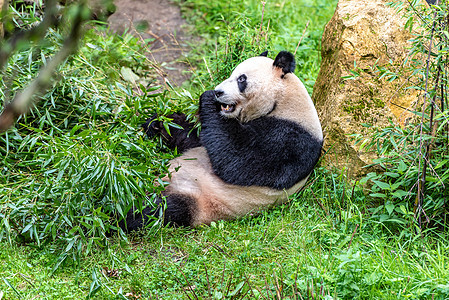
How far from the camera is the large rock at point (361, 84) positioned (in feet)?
14.7

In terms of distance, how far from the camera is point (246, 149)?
4.41 meters

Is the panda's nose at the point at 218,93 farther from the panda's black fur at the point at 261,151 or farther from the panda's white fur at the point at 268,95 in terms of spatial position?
the panda's black fur at the point at 261,151

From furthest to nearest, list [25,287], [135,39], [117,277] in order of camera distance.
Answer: [135,39]
[117,277]
[25,287]

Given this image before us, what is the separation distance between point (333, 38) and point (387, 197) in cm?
180

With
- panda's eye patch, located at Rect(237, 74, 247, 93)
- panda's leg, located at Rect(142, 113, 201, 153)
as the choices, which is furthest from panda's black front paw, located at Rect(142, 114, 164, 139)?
panda's eye patch, located at Rect(237, 74, 247, 93)

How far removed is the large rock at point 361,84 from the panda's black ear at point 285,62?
540 mm

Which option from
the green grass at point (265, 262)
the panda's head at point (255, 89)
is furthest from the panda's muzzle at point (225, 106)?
Answer: the green grass at point (265, 262)

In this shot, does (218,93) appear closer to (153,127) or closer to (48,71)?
(153,127)

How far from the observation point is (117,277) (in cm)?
364

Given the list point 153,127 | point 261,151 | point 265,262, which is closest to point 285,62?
point 261,151

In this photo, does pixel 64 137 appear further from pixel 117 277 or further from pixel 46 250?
pixel 117 277

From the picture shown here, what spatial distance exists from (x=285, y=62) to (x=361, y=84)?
0.77m

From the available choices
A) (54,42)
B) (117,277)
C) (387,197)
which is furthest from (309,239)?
(54,42)

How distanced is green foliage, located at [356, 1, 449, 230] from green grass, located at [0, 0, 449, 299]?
0.48 ft
